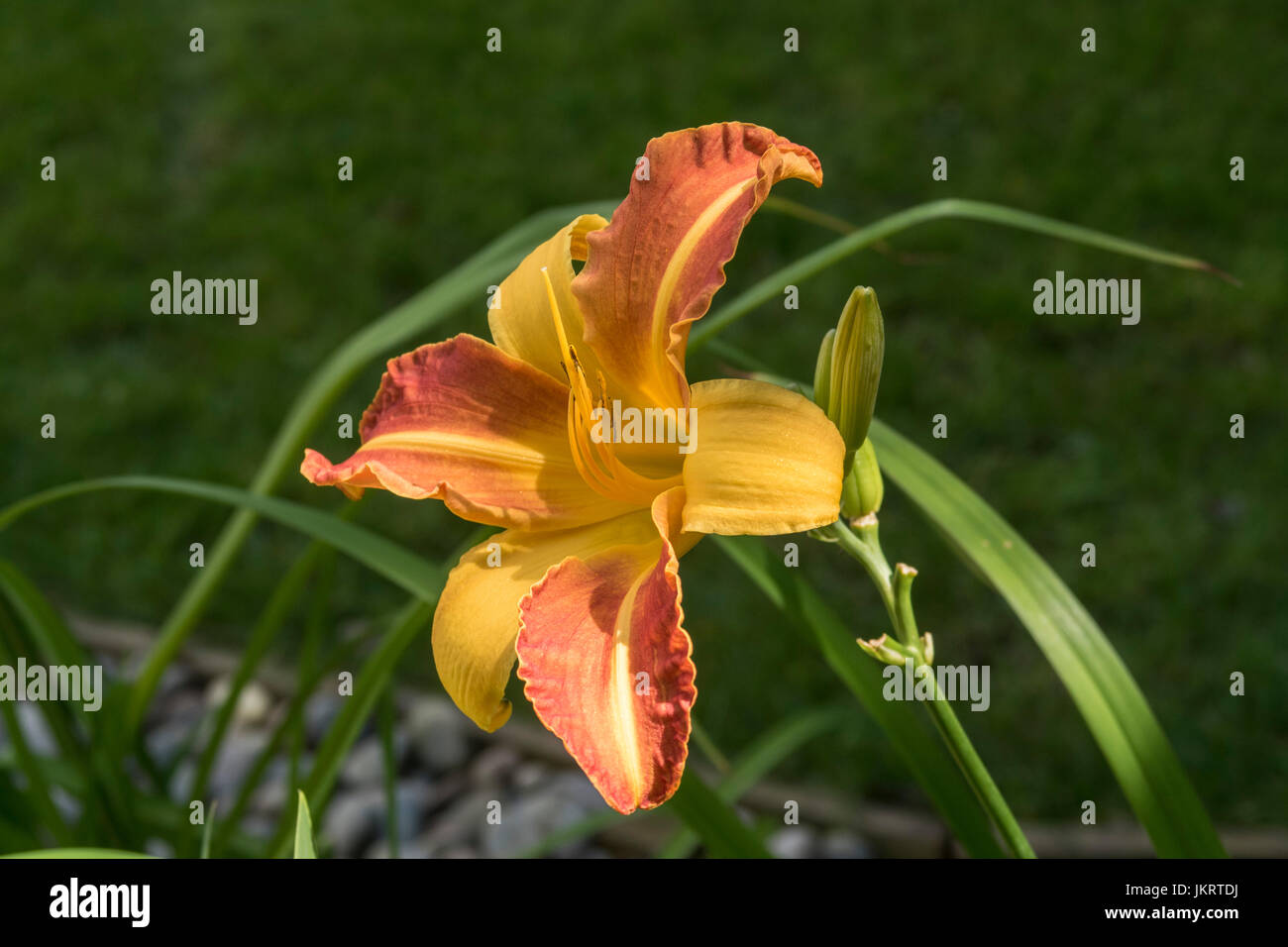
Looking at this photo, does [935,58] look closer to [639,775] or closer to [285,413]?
[285,413]

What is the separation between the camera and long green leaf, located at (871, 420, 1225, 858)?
0.90 metres

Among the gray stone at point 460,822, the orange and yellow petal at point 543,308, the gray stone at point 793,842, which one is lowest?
the gray stone at point 793,842

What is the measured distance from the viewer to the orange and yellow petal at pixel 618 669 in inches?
27.2

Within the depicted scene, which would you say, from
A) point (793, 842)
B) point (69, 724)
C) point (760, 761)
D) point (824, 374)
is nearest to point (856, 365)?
point (824, 374)

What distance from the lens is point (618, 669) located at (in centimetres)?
73

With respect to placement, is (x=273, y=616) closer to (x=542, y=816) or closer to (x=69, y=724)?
(x=69, y=724)

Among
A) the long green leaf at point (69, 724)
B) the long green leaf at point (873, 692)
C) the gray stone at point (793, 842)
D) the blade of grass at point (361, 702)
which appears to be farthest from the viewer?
the gray stone at point (793, 842)

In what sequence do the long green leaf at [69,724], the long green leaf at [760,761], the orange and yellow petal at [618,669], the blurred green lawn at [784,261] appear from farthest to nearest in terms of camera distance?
1. the blurred green lawn at [784,261]
2. the long green leaf at [760,761]
3. the long green leaf at [69,724]
4. the orange and yellow petal at [618,669]

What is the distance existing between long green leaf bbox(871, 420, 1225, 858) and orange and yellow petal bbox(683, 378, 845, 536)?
0.28 meters

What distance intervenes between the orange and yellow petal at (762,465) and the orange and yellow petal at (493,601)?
0.39ft

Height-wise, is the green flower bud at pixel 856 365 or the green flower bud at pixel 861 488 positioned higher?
the green flower bud at pixel 856 365

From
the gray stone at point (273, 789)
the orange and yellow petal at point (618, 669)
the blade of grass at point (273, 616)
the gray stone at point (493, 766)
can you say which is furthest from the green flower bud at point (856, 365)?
the gray stone at point (273, 789)

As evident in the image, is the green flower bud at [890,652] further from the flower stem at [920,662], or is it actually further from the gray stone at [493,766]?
the gray stone at [493,766]

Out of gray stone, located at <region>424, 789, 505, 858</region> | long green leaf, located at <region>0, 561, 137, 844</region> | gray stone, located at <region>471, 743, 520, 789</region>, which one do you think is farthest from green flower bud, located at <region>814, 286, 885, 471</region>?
gray stone, located at <region>471, 743, 520, 789</region>
